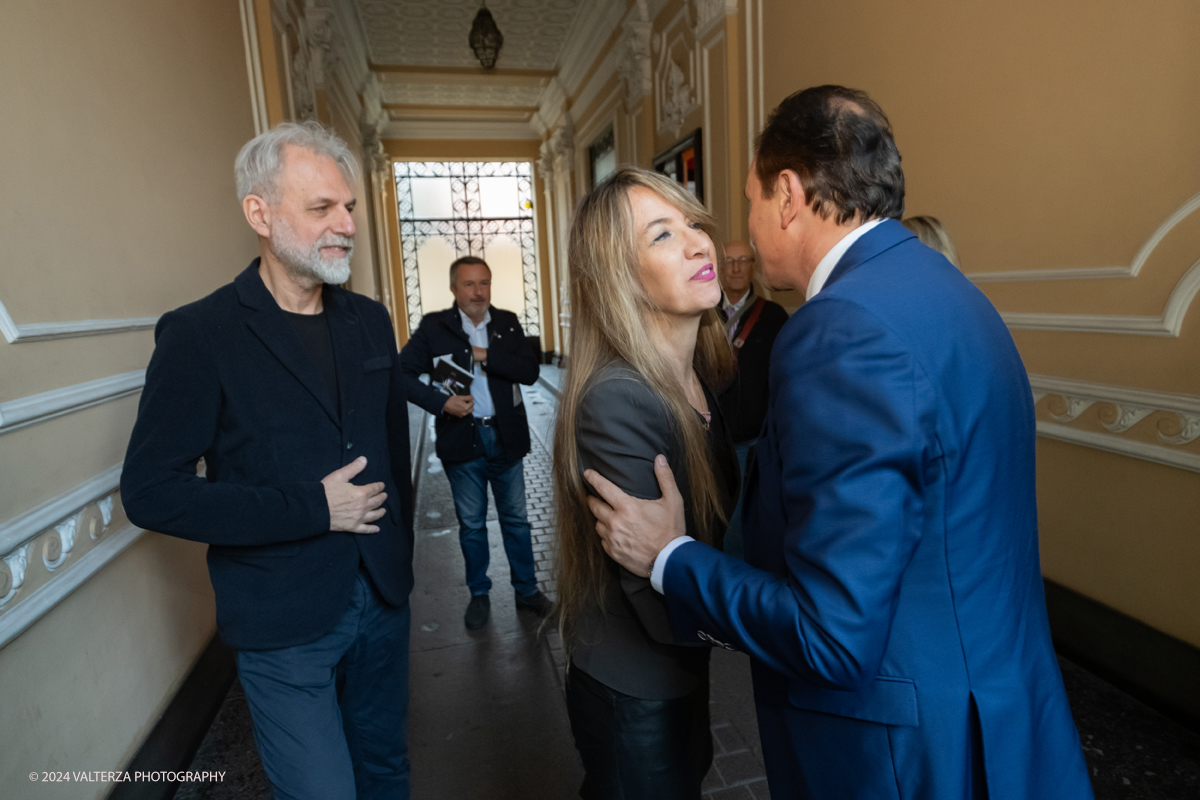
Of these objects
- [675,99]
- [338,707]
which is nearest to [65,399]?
[338,707]

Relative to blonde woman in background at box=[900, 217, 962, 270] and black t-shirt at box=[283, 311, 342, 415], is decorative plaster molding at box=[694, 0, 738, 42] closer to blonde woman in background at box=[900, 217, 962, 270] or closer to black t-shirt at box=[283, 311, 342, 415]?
blonde woman in background at box=[900, 217, 962, 270]

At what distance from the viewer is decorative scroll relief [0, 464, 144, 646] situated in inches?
63.4

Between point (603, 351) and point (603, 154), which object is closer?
point (603, 351)

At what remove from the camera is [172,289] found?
9.48 feet

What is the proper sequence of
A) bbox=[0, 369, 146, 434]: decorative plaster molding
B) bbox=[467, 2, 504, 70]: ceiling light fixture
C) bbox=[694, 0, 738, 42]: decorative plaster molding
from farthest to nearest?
bbox=[467, 2, 504, 70]: ceiling light fixture
bbox=[694, 0, 738, 42]: decorative plaster molding
bbox=[0, 369, 146, 434]: decorative plaster molding

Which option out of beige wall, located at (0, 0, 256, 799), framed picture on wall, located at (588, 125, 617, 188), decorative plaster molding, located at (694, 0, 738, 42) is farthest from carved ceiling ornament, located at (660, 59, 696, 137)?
beige wall, located at (0, 0, 256, 799)

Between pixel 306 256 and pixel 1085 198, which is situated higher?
pixel 1085 198

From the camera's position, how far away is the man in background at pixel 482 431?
3594 millimetres

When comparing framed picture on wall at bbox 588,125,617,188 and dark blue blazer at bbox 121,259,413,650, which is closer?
dark blue blazer at bbox 121,259,413,650

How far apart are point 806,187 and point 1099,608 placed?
2633 millimetres

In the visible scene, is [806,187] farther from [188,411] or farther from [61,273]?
[61,273]

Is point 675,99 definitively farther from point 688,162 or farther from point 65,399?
point 65,399

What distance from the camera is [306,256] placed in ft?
5.50

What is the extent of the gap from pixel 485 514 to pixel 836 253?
2845 millimetres
